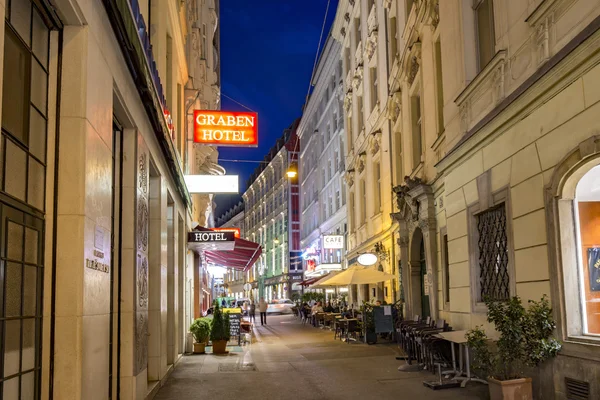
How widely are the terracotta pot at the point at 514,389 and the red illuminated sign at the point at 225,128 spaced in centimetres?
1227

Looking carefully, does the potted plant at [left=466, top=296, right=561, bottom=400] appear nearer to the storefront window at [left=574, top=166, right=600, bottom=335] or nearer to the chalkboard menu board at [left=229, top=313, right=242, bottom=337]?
the storefront window at [left=574, top=166, right=600, bottom=335]

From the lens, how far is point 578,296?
8312mm

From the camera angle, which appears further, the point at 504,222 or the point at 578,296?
the point at 504,222

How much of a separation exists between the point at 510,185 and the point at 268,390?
552cm

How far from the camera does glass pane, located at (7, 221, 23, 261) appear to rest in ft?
15.2

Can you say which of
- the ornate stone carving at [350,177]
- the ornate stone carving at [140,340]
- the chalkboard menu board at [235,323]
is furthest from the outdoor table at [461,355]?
the ornate stone carving at [350,177]

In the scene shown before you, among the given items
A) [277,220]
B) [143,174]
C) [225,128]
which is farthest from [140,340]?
[277,220]

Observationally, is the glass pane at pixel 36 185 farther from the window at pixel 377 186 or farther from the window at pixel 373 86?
the window at pixel 373 86

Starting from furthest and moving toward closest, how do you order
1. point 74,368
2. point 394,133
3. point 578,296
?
point 394,133, point 578,296, point 74,368

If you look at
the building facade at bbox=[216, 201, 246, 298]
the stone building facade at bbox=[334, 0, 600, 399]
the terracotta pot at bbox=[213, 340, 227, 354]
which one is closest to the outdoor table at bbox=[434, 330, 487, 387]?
the stone building facade at bbox=[334, 0, 600, 399]

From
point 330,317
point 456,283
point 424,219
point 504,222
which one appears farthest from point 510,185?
point 330,317

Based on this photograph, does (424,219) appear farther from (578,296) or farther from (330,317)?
(330,317)

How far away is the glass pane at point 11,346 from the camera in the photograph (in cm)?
457

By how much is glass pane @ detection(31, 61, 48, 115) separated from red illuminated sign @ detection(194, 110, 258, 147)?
13.4 m
